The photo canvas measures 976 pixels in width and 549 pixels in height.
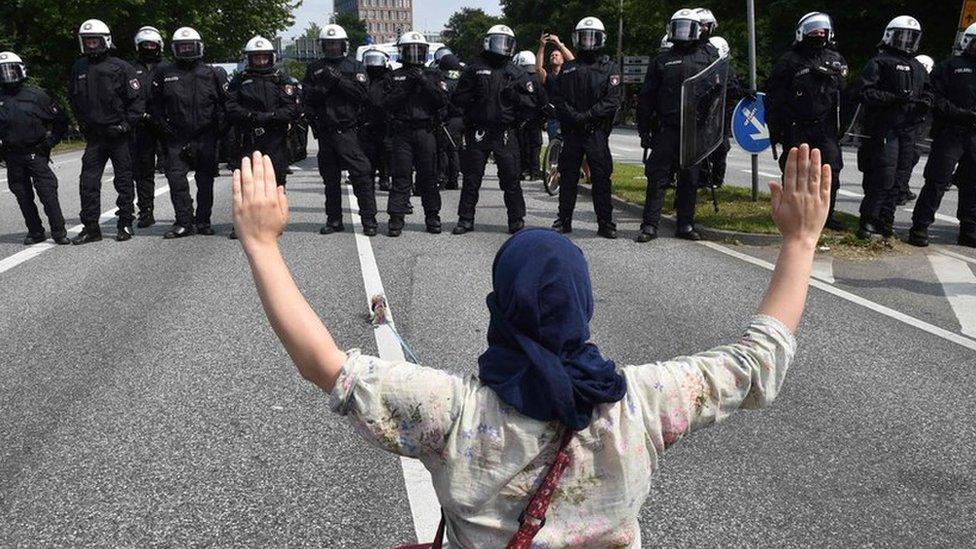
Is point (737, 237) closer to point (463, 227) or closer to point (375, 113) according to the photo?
point (463, 227)

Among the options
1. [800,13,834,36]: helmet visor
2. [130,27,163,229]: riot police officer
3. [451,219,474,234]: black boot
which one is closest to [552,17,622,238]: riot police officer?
[451,219,474,234]: black boot

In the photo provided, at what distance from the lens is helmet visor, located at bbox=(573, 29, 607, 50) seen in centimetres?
1020

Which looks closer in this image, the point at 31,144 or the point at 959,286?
the point at 959,286

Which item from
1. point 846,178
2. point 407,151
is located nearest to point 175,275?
point 407,151

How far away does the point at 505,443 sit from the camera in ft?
6.05

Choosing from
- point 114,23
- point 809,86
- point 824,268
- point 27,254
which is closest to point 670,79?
point 809,86

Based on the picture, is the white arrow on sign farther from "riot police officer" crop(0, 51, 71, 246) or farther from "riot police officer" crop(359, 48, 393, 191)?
"riot police officer" crop(0, 51, 71, 246)

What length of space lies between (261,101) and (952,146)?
757cm

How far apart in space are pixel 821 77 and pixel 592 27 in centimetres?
248

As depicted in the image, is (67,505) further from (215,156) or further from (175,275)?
(215,156)

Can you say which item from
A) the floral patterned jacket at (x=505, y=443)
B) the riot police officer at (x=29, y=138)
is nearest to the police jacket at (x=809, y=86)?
the riot police officer at (x=29, y=138)

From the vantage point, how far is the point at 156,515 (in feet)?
12.0

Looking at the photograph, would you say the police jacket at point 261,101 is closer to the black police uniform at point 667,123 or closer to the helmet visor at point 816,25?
the black police uniform at point 667,123

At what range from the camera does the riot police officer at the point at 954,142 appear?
9.73 metres
